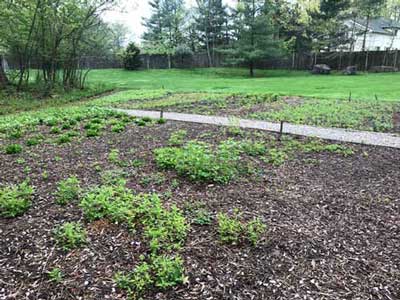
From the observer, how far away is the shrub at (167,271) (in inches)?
75.0

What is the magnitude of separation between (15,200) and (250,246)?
187cm

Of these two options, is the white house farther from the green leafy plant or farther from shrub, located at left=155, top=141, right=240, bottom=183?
the green leafy plant

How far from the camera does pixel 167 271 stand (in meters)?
1.95

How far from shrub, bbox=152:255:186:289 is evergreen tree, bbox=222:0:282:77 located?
20214 millimetres

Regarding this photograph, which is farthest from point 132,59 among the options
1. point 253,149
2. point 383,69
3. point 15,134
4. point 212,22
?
point 253,149

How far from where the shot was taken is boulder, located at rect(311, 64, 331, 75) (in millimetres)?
20961

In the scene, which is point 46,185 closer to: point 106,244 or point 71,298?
point 106,244

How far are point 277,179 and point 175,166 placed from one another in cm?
107

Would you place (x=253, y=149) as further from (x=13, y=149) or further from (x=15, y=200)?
(x=13, y=149)

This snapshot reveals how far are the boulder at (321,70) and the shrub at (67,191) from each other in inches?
812

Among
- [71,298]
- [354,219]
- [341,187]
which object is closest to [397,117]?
[341,187]

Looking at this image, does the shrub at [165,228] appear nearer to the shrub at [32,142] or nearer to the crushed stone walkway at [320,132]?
the shrub at [32,142]

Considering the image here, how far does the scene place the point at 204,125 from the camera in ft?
20.3

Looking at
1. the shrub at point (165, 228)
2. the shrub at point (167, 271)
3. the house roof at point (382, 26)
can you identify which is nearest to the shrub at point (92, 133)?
the shrub at point (165, 228)
